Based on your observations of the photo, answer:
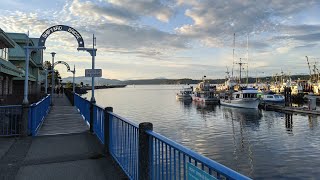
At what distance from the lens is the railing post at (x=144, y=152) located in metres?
5.28

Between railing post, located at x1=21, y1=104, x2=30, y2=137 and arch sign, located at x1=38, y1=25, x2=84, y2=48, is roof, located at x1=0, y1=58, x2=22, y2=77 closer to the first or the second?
arch sign, located at x1=38, y1=25, x2=84, y2=48

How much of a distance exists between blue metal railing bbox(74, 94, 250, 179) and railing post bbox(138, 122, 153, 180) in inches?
2.8

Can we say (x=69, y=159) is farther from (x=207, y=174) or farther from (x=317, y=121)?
(x=317, y=121)

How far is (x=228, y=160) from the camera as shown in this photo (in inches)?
759

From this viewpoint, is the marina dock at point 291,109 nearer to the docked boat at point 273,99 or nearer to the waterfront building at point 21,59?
the docked boat at point 273,99

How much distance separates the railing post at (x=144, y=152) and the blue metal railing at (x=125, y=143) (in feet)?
1.78

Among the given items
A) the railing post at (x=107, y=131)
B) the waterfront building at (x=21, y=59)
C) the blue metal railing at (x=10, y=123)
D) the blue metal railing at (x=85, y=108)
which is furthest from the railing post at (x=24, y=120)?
the waterfront building at (x=21, y=59)

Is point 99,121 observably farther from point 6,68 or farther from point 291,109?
point 291,109

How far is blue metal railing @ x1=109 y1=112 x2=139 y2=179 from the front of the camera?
246 inches

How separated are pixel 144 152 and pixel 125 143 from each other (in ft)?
6.21

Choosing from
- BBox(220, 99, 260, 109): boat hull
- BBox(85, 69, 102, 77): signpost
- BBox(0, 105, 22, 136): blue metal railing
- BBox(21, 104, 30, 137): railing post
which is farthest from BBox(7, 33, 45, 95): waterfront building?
BBox(220, 99, 260, 109): boat hull

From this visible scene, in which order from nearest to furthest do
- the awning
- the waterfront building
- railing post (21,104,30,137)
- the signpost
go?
railing post (21,104,30,137)
the signpost
the awning
the waterfront building

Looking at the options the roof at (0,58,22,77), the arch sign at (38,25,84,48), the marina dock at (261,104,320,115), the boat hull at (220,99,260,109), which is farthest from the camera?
the boat hull at (220,99,260,109)

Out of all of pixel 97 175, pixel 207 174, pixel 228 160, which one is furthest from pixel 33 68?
pixel 207 174
